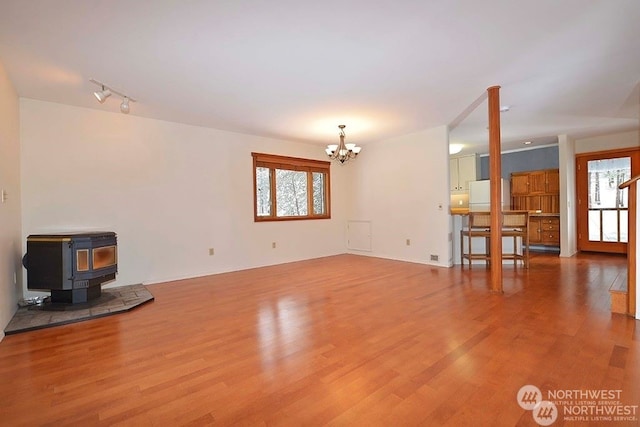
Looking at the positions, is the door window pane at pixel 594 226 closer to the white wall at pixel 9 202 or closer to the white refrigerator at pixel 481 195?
the white refrigerator at pixel 481 195

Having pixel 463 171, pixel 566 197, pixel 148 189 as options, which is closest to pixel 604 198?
pixel 566 197

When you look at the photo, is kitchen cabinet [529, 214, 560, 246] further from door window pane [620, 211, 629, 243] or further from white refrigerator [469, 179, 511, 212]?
door window pane [620, 211, 629, 243]

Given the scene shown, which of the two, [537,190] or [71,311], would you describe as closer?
[71,311]

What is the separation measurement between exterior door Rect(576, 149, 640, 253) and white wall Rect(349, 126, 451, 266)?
3.69 metres

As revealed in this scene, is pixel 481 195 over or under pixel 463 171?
under

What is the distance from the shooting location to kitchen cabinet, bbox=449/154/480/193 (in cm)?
797

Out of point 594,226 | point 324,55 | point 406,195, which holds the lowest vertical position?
point 594,226

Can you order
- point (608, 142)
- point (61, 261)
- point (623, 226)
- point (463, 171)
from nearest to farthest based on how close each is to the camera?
1. point (61, 261)
2. point (623, 226)
3. point (608, 142)
4. point (463, 171)

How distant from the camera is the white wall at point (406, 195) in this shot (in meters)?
5.60

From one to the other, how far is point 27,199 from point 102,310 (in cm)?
178

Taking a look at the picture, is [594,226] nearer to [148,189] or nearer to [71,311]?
[148,189]

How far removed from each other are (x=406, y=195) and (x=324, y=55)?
12.8ft

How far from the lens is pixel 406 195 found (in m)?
6.18

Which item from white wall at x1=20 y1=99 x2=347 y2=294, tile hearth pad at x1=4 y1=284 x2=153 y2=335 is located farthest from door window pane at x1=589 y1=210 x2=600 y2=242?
tile hearth pad at x1=4 y1=284 x2=153 y2=335
